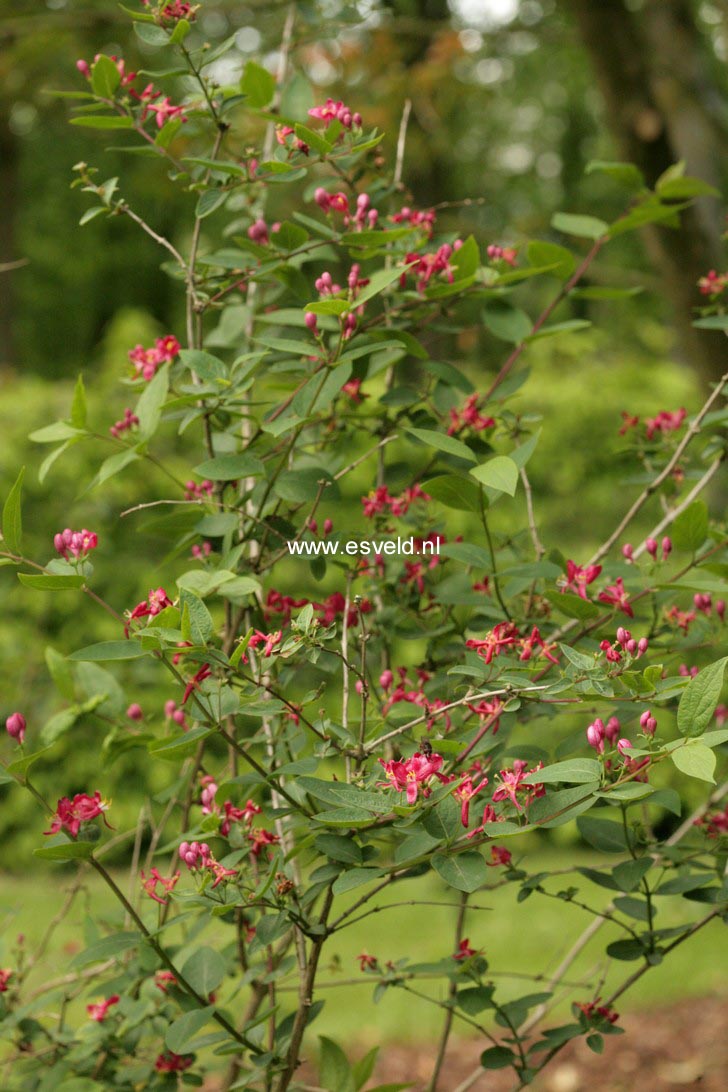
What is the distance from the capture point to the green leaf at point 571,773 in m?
1.19

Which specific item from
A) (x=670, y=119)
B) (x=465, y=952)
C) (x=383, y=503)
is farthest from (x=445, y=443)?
(x=670, y=119)

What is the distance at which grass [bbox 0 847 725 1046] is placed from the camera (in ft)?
13.3

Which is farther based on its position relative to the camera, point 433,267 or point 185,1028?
point 433,267

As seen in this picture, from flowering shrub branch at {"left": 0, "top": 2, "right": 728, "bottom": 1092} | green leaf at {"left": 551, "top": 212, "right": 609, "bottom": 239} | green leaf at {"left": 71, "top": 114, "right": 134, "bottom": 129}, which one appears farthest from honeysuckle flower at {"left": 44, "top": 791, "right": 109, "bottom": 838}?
green leaf at {"left": 551, "top": 212, "right": 609, "bottom": 239}

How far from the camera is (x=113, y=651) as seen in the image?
135 centimetres

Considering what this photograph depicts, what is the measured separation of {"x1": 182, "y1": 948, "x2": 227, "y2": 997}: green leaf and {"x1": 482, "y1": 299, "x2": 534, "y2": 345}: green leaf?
3.65 feet

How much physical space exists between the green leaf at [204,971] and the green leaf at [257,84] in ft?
4.29

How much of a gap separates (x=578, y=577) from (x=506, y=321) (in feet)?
1.93

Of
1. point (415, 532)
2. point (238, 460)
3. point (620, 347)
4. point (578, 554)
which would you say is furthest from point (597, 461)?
point (620, 347)

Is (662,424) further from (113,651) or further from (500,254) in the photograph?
(113,651)

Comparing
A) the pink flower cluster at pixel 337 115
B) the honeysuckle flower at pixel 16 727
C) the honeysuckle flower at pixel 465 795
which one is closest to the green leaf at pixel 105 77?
the pink flower cluster at pixel 337 115

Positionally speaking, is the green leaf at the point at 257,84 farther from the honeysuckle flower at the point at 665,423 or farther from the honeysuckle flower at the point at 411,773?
the honeysuckle flower at the point at 411,773

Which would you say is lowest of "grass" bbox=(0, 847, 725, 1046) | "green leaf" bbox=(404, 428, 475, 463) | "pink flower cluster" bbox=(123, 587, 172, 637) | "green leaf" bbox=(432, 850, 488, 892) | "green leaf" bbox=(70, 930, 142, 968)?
"grass" bbox=(0, 847, 725, 1046)

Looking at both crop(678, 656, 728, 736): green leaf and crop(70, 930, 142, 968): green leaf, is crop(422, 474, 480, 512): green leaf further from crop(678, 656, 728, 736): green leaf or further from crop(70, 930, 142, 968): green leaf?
crop(70, 930, 142, 968): green leaf
